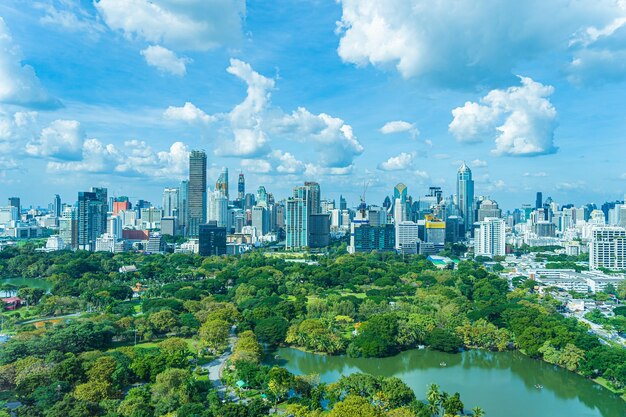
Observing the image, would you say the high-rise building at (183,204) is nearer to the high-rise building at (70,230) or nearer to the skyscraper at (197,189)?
the skyscraper at (197,189)

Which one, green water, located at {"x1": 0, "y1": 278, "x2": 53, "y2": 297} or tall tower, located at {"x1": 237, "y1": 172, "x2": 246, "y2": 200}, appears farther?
tall tower, located at {"x1": 237, "y1": 172, "x2": 246, "y2": 200}

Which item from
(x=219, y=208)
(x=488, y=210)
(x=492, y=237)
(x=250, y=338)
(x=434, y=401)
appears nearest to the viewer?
(x=434, y=401)

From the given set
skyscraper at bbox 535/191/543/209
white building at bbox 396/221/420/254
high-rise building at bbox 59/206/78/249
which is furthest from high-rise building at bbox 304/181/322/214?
skyscraper at bbox 535/191/543/209

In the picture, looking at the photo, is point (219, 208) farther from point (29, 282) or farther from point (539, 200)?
point (539, 200)

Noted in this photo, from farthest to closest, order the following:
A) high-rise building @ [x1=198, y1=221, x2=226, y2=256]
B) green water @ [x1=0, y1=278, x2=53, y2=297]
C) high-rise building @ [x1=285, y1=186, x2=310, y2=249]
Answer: high-rise building @ [x1=285, y1=186, x2=310, y2=249] → high-rise building @ [x1=198, y1=221, x2=226, y2=256] → green water @ [x1=0, y1=278, x2=53, y2=297]

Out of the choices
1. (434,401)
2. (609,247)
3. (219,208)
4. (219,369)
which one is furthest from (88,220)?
(434,401)

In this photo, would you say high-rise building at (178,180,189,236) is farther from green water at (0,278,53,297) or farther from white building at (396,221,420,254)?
green water at (0,278,53,297)
